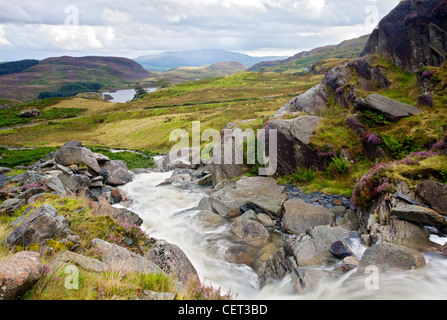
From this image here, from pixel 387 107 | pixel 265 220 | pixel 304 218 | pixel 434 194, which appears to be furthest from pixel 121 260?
pixel 387 107

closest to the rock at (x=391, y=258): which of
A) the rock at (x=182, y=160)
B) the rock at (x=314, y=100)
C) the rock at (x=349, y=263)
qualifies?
the rock at (x=349, y=263)

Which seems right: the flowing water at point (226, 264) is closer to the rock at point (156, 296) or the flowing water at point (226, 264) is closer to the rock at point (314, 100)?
the rock at point (156, 296)

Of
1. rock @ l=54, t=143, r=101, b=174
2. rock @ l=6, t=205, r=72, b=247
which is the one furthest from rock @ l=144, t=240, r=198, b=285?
rock @ l=54, t=143, r=101, b=174

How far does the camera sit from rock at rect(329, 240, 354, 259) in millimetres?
9516

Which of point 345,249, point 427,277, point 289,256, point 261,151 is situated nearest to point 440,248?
point 427,277

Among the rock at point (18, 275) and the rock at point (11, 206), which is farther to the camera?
the rock at point (11, 206)

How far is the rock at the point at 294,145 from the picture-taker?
60.2 feet

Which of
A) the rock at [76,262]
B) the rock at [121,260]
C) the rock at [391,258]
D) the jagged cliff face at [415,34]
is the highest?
the jagged cliff face at [415,34]

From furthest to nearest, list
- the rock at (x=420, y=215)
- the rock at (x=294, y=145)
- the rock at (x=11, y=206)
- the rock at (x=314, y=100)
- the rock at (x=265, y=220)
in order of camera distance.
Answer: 1. the rock at (x=314, y=100)
2. the rock at (x=294, y=145)
3. the rock at (x=265, y=220)
4. the rock at (x=11, y=206)
5. the rock at (x=420, y=215)

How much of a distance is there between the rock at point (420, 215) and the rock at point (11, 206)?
1630 centimetres

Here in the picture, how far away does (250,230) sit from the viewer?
1302 cm

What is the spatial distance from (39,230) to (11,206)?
17.8ft
